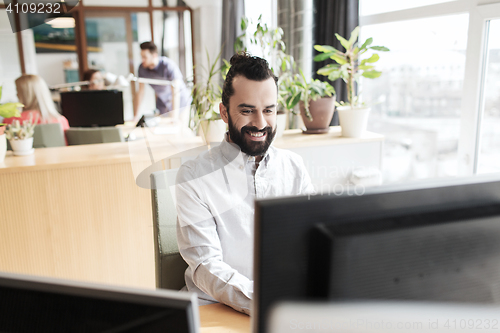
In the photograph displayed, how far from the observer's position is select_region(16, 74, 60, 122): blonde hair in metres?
2.88

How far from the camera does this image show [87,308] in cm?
42

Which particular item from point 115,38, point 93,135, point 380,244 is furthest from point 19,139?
point 115,38

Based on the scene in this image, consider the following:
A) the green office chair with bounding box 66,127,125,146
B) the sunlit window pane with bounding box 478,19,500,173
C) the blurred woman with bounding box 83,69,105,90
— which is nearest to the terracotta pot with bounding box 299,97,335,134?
the sunlit window pane with bounding box 478,19,500,173

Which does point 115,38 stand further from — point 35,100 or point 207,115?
point 207,115

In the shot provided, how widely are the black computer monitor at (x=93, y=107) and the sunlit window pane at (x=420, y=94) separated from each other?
1.82 metres

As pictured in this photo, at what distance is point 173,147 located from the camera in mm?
1885

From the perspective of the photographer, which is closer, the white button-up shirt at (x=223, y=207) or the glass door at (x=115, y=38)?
the white button-up shirt at (x=223, y=207)

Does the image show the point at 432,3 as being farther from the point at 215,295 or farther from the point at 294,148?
the point at 215,295

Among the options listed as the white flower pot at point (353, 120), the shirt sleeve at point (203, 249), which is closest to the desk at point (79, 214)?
the shirt sleeve at point (203, 249)

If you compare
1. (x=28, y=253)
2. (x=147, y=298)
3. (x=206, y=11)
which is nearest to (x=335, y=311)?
(x=147, y=298)

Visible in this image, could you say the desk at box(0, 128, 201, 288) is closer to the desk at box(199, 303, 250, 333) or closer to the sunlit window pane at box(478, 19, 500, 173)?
the desk at box(199, 303, 250, 333)

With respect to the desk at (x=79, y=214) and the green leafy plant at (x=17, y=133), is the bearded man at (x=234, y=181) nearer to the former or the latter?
the desk at (x=79, y=214)

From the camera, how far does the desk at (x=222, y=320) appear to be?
2.88 feet

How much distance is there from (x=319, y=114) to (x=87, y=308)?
6.05 feet
